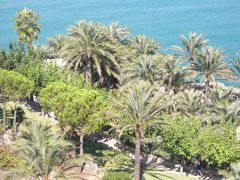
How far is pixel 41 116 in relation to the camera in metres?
37.9

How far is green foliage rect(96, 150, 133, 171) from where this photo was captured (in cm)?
2958

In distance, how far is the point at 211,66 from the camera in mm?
43250

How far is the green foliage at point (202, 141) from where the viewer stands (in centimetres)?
2977

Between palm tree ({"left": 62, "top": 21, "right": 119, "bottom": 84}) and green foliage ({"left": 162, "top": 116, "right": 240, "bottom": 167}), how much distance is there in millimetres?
12642

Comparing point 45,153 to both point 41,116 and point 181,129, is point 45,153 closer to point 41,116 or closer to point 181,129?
point 181,129

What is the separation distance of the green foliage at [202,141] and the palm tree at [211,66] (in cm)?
1168

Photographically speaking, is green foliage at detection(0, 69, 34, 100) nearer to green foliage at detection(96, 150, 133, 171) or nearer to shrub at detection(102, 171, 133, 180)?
green foliage at detection(96, 150, 133, 171)

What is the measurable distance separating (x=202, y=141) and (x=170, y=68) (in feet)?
45.1

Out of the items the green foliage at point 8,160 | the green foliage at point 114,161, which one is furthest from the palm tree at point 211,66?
the green foliage at point 8,160

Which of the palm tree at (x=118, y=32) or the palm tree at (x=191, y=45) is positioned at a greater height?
the palm tree at (x=118, y=32)

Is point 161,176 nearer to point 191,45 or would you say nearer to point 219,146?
point 219,146

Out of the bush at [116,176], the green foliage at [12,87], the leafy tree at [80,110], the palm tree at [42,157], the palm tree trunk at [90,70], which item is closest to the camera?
the palm tree at [42,157]

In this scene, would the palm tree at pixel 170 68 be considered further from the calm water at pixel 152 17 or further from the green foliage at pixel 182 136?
the calm water at pixel 152 17

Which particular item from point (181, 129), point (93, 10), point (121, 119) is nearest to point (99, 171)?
point (121, 119)
